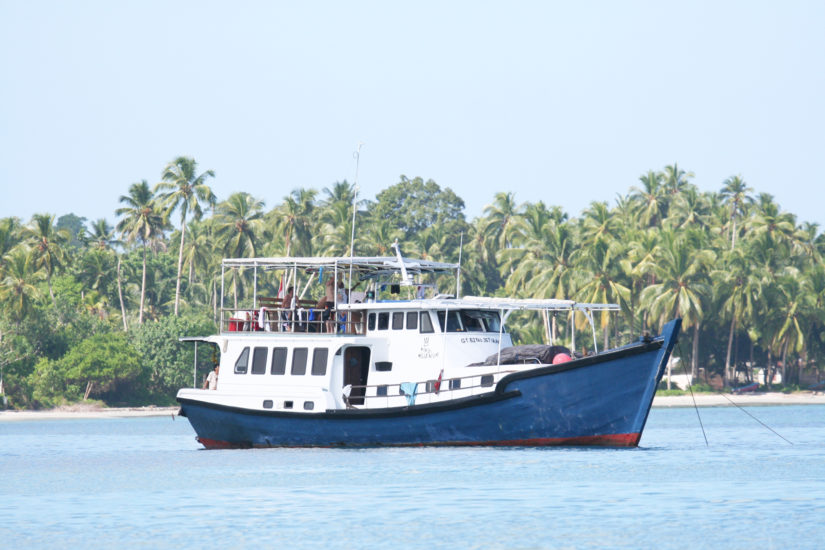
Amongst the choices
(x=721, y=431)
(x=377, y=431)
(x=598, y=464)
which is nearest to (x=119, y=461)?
(x=377, y=431)

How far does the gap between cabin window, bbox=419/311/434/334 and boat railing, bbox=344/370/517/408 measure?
1.44m

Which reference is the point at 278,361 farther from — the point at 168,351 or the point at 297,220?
the point at 297,220

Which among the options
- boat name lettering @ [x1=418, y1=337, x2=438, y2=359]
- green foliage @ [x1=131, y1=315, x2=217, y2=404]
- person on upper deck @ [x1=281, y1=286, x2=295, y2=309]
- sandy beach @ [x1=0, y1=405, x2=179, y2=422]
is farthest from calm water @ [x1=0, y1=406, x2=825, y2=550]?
green foliage @ [x1=131, y1=315, x2=217, y2=404]

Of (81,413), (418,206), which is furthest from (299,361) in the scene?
(418,206)

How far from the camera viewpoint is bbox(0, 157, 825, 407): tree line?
7038 centimetres

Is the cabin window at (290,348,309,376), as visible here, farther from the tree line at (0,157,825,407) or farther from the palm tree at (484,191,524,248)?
the palm tree at (484,191,524,248)

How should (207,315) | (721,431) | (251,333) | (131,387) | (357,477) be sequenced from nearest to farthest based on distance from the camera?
(357,477) < (251,333) < (721,431) < (131,387) < (207,315)

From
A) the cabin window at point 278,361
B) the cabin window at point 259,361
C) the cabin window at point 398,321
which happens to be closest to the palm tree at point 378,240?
the cabin window at point 259,361

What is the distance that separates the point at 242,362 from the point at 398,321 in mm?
4617

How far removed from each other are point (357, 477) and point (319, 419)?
13.5 ft

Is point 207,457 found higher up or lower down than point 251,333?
lower down

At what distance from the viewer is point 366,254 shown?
8406cm

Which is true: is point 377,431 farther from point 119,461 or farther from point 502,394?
point 119,461

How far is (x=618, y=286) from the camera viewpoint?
245 ft
